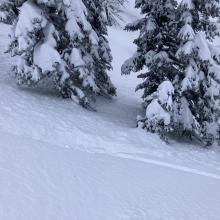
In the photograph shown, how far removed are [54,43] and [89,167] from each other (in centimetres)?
640

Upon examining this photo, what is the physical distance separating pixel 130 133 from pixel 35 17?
4.72 meters

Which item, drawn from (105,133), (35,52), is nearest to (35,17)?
(35,52)

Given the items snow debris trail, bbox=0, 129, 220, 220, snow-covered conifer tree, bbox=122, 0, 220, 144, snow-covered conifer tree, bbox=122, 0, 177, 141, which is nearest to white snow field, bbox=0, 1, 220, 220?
snow debris trail, bbox=0, 129, 220, 220

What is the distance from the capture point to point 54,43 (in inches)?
552

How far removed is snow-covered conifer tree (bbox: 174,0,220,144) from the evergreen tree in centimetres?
330

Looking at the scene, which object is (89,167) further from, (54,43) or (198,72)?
(198,72)

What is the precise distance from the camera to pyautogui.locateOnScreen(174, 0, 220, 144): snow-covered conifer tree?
14.1 metres

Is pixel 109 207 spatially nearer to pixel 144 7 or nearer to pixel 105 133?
pixel 105 133

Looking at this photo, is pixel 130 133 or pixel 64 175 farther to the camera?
pixel 130 133

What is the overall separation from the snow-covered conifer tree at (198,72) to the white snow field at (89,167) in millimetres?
840

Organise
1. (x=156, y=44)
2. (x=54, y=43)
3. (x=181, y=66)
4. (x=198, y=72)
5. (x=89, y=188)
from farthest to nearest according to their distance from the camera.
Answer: (x=156, y=44)
(x=181, y=66)
(x=198, y=72)
(x=54, y=43)
(x=89, y=188)

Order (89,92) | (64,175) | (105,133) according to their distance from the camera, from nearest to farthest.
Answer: (64,175)
(105,133)
(89,92)

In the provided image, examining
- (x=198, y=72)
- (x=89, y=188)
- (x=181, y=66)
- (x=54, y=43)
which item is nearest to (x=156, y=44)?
(x=181, y=66)

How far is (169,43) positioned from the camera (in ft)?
51.3
